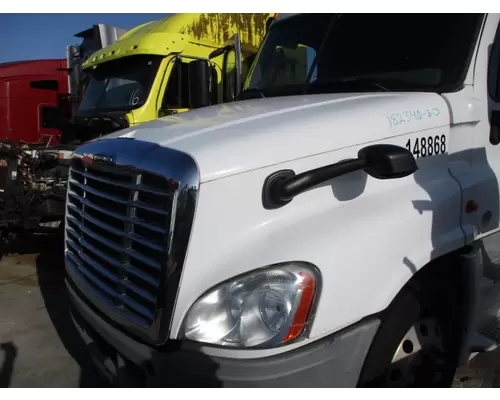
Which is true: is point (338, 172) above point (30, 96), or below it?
above

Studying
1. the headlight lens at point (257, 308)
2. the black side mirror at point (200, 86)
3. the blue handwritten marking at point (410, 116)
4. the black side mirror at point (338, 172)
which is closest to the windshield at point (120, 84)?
the black side mirror at point (200, 86)

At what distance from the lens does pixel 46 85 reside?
10016 millimetres

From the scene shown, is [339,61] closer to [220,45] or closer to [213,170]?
[213,170]

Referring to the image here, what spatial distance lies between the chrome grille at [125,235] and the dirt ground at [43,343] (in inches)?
37.6

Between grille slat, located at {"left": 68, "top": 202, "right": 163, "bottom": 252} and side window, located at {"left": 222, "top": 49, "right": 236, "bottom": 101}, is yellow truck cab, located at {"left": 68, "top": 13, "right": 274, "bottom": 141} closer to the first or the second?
side window, located at {"left": 222, "top": 49, "right": 236, "bottom": 101}

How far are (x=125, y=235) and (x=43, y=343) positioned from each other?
256 centimetres

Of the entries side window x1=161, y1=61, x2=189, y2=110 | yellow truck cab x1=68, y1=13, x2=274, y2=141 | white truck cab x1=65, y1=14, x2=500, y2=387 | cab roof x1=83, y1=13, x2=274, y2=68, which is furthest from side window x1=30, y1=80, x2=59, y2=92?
white truck cab x1=65, y1=14, x2=500, y2=387

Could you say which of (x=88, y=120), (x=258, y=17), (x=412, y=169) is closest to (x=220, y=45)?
(x=258, y=17)

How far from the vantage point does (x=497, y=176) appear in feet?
9.07

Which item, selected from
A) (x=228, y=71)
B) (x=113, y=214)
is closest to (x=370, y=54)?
(x=113, y=214)

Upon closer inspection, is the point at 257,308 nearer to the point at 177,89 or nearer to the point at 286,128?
the point at 286,128

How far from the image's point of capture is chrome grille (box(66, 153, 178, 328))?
6.43ft

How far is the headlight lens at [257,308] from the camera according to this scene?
1885 millimetres

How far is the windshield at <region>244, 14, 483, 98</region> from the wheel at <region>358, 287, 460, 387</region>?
1.23 metres
